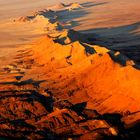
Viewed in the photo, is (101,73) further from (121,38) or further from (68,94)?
(121,38)

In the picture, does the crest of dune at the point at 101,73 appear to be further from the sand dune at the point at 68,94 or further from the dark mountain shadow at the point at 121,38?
the dark mountain shadow at the point at 121,38

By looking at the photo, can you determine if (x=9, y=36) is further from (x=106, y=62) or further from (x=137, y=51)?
(x=106, y=62)

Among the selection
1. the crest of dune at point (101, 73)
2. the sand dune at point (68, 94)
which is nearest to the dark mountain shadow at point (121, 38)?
the sand dune at point (68, 94)

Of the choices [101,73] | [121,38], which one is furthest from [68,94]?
[121,38]

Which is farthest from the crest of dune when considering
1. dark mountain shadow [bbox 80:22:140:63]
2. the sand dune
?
dark mountain shadow [bbox 80:22:140:63]

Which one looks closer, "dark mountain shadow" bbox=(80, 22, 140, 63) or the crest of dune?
the crest of dune

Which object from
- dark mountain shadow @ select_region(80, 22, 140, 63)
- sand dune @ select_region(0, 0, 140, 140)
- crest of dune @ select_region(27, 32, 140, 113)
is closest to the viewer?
sand dune @ select_region(0, 0, 140, 140)

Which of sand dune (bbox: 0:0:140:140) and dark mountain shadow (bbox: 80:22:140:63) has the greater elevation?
sand dune (bbox: 0:0:140:140)

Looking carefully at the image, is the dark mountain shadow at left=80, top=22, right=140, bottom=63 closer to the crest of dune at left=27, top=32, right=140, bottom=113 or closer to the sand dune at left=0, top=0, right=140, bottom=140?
the sand dune at left=0, top=0, right=140, bottom=140

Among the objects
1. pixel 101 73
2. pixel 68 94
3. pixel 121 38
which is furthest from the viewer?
pixel 121 38
